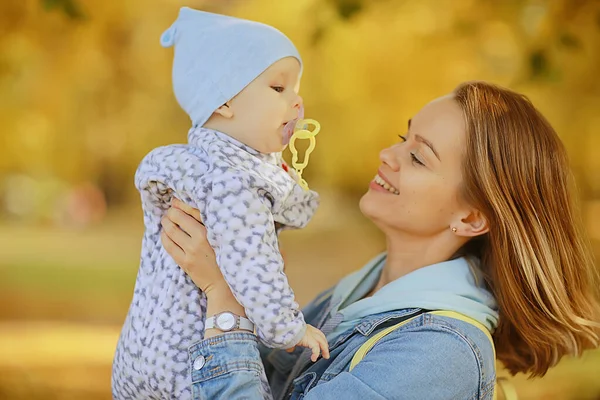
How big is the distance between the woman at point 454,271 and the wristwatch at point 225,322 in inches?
0.6

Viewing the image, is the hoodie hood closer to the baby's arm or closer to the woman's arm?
the woman's arm

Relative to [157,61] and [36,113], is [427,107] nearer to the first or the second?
[157,61]

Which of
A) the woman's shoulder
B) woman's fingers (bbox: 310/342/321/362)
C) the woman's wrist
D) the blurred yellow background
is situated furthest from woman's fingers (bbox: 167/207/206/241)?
the blurred yellow background

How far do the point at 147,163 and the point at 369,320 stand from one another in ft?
2.07

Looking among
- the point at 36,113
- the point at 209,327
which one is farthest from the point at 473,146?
the point at 36,113

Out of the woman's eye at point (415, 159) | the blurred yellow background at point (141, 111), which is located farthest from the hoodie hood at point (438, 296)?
the blurred yellow background at point (141, 111)

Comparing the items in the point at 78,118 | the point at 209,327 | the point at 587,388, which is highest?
the point at 78,118

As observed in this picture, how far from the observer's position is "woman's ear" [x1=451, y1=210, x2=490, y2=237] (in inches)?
66.3

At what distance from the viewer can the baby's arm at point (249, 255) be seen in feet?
4.38

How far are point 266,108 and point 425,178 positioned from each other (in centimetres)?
46

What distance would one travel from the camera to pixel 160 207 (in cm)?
159

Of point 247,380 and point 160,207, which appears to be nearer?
point 247,380

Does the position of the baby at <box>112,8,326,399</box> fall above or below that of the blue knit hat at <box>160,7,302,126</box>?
below

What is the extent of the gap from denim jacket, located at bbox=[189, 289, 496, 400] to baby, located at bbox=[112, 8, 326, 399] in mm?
55
